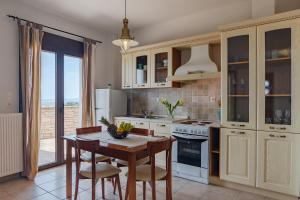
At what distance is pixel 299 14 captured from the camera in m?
2.39

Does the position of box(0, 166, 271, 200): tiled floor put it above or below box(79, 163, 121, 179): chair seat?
below

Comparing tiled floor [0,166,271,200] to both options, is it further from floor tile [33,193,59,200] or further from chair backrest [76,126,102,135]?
chair backrest [76,126,102,135]

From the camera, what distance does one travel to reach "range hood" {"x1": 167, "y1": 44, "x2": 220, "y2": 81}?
10.7 feet

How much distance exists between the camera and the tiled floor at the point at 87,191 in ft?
8.63

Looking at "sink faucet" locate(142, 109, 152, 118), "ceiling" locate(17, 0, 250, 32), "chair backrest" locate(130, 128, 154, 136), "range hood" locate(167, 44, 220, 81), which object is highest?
"ceiling" locate(17, 0, 250, 32)

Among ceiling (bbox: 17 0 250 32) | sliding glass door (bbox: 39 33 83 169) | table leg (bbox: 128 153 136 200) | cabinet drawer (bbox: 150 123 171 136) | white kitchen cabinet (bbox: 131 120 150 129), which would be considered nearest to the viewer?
table leg (bbox: 128 153 136 200)

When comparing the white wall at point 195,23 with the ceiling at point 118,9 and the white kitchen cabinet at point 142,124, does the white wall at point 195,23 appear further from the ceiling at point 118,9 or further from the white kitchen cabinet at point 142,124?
the white kitchen cabinet at point 142,124

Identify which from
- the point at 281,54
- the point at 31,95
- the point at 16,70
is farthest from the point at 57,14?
the point at 281,54

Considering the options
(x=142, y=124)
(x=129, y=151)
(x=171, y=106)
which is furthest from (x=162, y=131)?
(x=129, y=151)

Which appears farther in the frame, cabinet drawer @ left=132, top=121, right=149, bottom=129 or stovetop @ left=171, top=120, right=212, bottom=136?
cabinet drawer @ left=132, top=121, right=149, bottom=129

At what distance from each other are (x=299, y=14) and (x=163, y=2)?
1.80 metres

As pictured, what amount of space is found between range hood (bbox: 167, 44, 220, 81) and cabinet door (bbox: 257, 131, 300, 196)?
45.0 inches

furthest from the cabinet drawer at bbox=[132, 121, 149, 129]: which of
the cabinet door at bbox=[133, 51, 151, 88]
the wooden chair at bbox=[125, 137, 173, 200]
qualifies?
the wooden chair at bbox=[125, 137, 173, 200]

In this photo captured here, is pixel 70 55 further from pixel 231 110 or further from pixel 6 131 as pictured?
pixel 231 110
